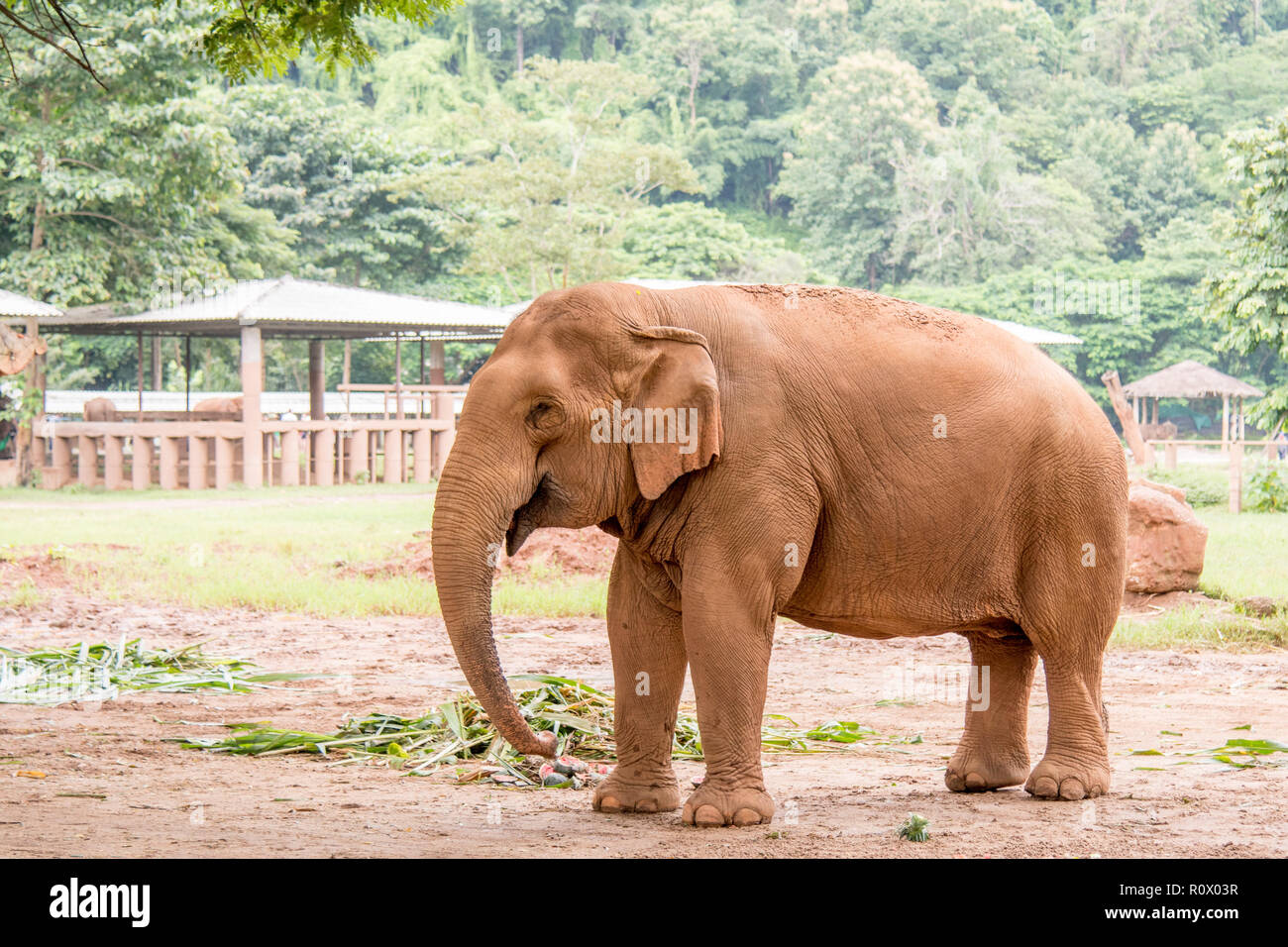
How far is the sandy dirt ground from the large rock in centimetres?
222

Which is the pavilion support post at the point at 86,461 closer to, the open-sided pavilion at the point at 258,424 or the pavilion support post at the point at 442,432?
the open-sided pavilion at the point at 258,424

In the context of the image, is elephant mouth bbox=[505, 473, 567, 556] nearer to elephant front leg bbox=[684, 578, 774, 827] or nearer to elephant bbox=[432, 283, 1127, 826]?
elephant bbox=[432, 283, 1127, 826]

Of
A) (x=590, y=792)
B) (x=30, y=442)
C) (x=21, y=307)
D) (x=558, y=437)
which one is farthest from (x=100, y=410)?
(x=558, y=437)

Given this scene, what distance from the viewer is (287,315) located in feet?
88.4

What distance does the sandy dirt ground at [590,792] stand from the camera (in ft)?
17.7

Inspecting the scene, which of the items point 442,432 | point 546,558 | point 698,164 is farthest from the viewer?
point 698,164

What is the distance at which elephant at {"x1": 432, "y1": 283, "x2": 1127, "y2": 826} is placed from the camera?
221 inches

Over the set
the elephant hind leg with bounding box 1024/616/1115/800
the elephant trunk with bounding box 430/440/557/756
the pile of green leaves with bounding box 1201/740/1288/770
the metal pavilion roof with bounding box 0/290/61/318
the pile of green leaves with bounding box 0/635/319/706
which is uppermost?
the metal pavilion roof with bounding box 0/290/61/318

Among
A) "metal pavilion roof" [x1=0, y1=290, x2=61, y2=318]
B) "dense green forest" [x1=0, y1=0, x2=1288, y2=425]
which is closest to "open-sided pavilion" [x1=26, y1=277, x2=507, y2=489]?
"metal pavilion roof" [x1=0, y1=290, x2=61, y2=318]

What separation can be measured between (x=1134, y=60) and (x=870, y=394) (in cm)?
7845

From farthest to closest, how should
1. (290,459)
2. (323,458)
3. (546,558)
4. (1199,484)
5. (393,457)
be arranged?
1. (393,457)
2. (323,458)
3. (290,459)
4. (1199,484)
5. (546,558)

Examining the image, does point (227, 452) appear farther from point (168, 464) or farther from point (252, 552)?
point (252, 552)

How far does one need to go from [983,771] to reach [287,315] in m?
22.2

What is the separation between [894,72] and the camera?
6347 centimetres
